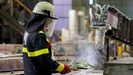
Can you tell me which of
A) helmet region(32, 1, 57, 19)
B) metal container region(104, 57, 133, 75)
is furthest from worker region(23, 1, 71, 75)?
metal container region(104, 57, 133, 75)

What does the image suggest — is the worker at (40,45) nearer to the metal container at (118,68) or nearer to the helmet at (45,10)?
the helmet at (45,10)

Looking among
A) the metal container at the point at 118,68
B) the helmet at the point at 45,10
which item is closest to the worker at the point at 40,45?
the helmet at the point at 45,10

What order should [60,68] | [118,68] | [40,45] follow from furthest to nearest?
1. [118,68]
2. [60,68]
3. [40,45]

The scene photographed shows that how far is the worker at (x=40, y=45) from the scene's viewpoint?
13.3 ft

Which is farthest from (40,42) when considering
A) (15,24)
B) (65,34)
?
(65,34)

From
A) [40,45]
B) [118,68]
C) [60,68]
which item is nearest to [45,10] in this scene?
[40,45]

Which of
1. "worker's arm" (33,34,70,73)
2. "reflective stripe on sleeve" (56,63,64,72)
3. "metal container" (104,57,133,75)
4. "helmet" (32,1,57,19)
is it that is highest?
"helmet" (32,1,57,19)

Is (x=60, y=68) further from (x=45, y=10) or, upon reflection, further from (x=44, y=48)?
(x=45, y=10)

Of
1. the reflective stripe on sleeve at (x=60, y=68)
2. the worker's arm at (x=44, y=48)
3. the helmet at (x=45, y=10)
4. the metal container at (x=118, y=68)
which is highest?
the helmet at (x=45, y=10)

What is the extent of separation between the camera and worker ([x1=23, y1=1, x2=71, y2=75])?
405 centimetres

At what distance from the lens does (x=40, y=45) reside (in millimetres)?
4031

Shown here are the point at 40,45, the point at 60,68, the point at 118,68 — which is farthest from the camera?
the point at 118,68

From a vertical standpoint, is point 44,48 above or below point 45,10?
below

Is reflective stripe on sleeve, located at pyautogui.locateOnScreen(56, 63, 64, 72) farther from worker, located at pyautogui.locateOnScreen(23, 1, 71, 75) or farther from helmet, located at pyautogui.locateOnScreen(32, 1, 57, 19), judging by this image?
helmet, located at pyautogui.locateOnScreen(32, 1, 57, 19)
